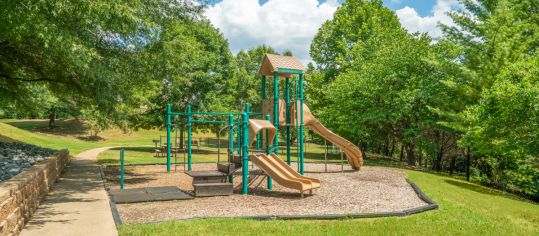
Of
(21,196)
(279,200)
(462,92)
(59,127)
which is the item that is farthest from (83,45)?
(59,127)

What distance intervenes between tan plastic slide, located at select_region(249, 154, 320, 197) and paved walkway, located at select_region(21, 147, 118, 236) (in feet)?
15.2

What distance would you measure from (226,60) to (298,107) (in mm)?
19716

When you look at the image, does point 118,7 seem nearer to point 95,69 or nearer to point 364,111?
point 95,69

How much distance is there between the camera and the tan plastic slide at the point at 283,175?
11.7 m

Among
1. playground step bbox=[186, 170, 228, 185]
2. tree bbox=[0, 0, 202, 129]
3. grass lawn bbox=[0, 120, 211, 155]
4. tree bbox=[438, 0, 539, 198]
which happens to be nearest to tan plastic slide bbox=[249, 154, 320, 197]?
playground step bbox=[186, 170, 228, 185]

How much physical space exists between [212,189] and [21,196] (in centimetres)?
531

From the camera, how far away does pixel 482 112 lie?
15977 millimetres

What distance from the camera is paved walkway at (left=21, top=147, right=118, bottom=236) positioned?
7.32 m

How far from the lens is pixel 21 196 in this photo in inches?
290

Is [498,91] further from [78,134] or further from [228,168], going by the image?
[78,134]

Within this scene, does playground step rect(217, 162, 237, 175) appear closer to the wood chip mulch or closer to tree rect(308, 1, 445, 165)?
the wood chip mulch

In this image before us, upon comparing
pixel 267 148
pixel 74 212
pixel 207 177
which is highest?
pixel 267 148

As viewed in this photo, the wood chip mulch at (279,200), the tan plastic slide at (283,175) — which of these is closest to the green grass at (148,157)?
the wood chip mulch at (279,200)

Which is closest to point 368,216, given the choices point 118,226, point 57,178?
point 118,226
